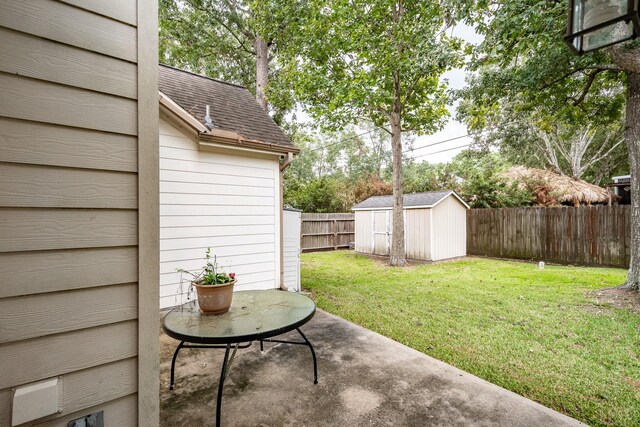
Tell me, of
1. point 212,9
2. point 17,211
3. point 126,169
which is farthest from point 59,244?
point 212,9

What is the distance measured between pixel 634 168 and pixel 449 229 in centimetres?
516

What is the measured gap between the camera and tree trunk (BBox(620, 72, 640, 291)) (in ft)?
16.2

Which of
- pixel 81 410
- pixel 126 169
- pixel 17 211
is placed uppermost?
pixel 126 169

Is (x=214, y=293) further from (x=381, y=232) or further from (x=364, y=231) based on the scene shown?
(x=364, y=231)

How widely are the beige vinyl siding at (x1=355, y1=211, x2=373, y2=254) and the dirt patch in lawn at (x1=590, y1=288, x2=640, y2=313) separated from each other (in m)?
6.75

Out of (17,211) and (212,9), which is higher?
(212,9)

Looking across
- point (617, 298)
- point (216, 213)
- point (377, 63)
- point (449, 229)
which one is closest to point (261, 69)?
point (377, 63)

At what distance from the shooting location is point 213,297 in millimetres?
2088

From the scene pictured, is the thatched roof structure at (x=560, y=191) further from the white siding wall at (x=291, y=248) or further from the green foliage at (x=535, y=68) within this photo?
the white siding wall at (x=291, y=248)

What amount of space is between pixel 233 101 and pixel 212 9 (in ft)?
21.7

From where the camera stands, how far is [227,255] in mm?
4164

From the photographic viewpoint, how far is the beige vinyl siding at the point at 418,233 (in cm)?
938

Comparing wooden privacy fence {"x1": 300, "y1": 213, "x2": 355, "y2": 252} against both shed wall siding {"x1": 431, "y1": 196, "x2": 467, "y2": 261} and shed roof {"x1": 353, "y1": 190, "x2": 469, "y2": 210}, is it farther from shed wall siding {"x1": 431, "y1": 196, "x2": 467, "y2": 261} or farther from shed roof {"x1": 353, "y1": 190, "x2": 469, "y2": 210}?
shed wall siding {"x1": 431, "y1": 196, "x2": 467, "y2": 261}

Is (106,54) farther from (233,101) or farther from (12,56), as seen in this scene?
(233,101)
